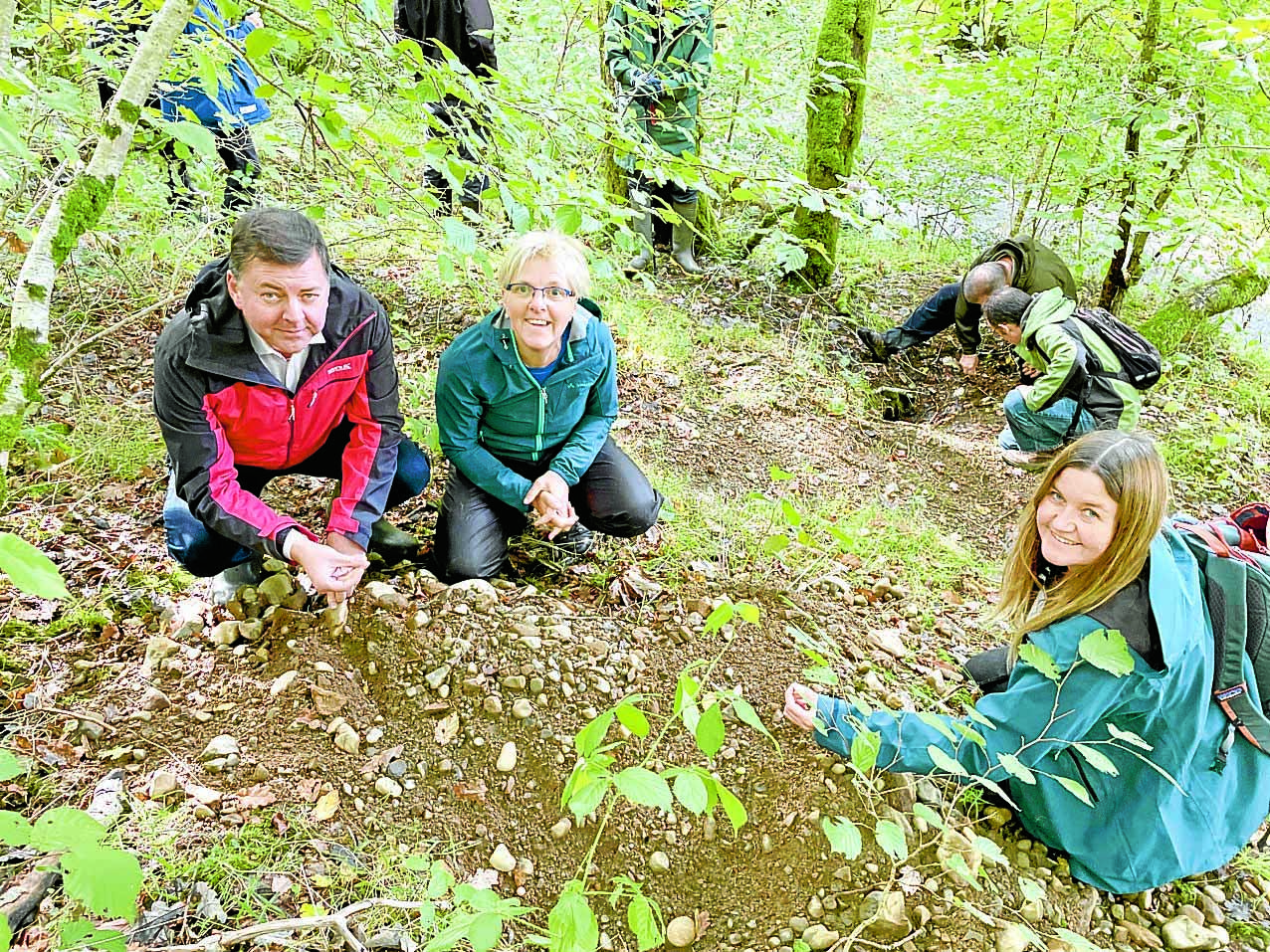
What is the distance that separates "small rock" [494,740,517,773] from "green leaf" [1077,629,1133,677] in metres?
1.71

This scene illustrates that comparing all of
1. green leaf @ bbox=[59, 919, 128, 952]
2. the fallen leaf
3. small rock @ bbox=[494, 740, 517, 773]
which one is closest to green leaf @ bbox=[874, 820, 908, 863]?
small rock @ bbox=[494, 740, 517, 773]

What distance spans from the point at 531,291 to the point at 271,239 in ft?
3.14

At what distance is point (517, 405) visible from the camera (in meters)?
3.46

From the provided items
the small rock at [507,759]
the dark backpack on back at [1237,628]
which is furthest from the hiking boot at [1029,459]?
the small rock at [507,759]

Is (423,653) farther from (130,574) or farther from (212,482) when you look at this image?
(130,574)

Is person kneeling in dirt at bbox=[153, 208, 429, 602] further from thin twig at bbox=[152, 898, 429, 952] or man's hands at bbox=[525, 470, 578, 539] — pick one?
thin twig at bbox=[152, 898, 429, 952]

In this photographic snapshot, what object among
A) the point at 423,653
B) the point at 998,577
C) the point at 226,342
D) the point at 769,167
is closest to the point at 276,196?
the point at 226,342

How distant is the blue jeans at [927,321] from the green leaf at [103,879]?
6.25 metres

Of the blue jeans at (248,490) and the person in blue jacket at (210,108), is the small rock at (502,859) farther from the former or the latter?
the person in blue jacket at (210,108)

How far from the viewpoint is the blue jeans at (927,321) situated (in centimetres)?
638

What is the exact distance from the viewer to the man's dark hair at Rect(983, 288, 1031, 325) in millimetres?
5324

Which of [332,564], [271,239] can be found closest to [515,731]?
[332,564]

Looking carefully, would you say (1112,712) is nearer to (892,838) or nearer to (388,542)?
(892,838)

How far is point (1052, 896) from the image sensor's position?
2.51 m
